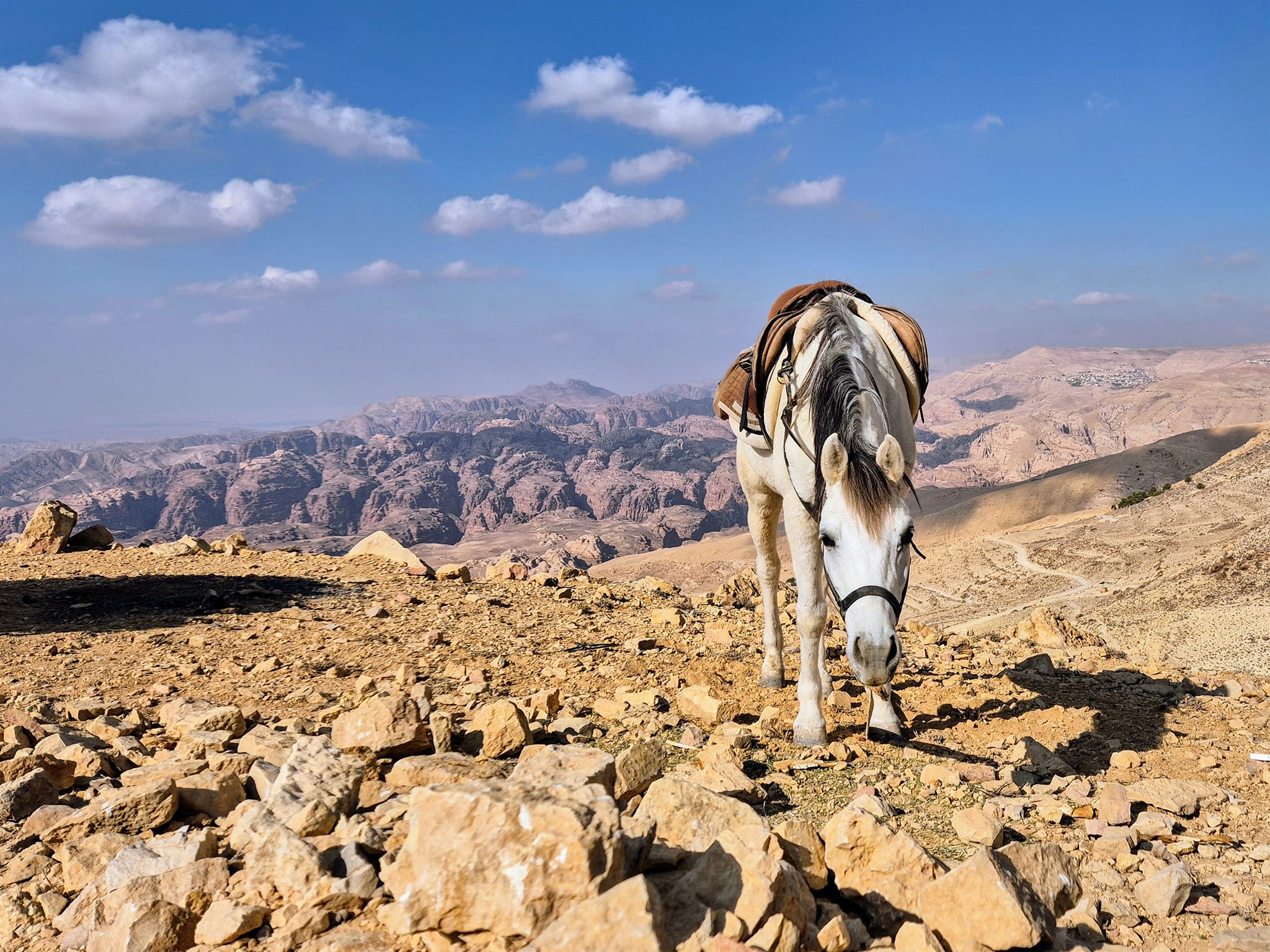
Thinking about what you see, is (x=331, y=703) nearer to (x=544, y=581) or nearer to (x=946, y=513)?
(x=544, y=581)

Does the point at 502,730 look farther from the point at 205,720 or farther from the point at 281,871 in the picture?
the point at 205,720

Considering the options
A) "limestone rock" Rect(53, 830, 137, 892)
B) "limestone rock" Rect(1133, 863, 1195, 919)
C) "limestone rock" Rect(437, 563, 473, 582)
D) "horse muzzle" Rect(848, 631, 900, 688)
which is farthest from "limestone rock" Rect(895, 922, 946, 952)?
"limestone rock" Rect(437, 563, 473, 582)

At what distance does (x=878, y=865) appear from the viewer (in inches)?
117

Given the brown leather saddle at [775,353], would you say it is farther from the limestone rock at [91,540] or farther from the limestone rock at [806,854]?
the limestone rock at [91,540]

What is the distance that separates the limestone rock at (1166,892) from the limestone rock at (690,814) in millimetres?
1634

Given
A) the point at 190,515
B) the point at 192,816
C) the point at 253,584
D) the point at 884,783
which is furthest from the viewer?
the point at 190,515

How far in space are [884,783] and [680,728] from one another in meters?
1.48

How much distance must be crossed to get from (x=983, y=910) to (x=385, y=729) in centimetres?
322

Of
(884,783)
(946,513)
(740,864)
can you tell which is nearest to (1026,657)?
Answer: (884,783)

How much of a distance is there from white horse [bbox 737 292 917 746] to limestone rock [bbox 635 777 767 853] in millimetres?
1412

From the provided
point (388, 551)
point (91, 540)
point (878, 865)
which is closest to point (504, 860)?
point (878, 865)

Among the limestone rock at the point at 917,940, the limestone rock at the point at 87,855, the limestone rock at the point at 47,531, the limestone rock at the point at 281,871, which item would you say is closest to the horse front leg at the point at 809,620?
the limestone rock at the point at 917,940

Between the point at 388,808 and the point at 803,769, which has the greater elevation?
the point at 388,808

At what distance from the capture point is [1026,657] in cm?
848
